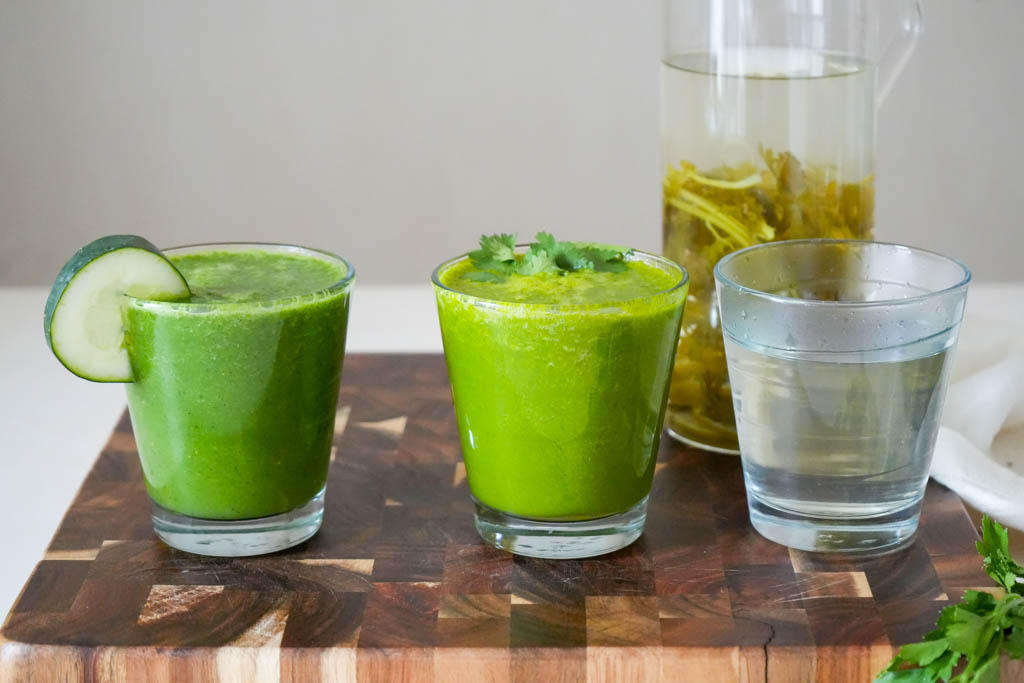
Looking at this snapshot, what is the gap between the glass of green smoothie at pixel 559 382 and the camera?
0.88 metres

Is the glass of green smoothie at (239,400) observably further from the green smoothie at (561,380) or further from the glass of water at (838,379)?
the glass of water at (838,379)

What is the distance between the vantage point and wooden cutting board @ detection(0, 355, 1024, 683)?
2.71ft

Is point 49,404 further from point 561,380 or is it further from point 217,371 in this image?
point 561,380

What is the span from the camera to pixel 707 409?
116 centimetres

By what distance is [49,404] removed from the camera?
148 centimetres

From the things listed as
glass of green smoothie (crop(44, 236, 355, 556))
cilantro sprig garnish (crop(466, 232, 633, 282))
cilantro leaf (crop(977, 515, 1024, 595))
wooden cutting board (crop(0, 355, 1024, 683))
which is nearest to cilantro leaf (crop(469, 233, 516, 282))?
cilantro sprig garnish (crop(466, 232, 633, 282))

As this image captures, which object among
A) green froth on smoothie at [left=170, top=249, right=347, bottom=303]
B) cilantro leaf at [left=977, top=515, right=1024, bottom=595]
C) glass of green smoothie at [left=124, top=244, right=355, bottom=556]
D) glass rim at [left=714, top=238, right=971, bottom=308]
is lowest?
cilantro leaf at [left=977, top=515, right=1024, bottom=595]

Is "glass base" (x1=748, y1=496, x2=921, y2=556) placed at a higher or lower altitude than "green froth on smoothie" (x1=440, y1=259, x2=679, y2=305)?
lower

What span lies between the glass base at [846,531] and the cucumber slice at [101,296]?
19.5 inches

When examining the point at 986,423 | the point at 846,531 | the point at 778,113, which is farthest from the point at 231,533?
the point at 986,423

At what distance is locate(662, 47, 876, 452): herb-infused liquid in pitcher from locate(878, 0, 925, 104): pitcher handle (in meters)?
0.03

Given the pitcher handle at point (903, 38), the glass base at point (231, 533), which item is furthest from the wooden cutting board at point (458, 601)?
the pitcher handle at point (903, 38)

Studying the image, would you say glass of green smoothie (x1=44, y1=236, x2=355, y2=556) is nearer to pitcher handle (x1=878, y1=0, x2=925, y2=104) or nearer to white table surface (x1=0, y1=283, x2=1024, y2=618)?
white table surface (x1=0, y1=283, x2=1024, y2=618)

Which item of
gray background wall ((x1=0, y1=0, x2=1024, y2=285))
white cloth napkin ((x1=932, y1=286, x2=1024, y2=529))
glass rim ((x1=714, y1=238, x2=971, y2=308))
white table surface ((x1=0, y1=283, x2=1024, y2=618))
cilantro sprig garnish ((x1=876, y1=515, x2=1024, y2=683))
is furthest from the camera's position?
gray background wall ((x1=0, y1=0, x2=1024, y2=285))
